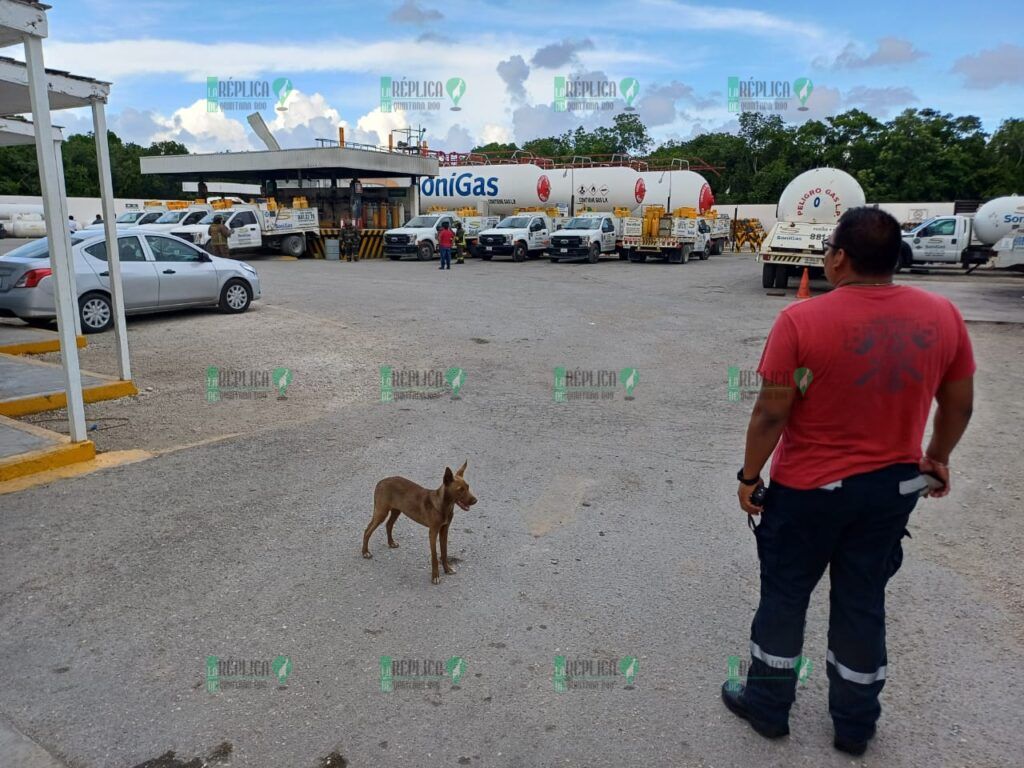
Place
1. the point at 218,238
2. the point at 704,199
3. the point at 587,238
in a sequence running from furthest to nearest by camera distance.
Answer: the point at 704,199
the point at 587,238
the point at 218,238

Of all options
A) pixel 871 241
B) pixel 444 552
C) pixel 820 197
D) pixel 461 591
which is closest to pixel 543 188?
pixel 820 197

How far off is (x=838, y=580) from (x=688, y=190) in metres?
33.3

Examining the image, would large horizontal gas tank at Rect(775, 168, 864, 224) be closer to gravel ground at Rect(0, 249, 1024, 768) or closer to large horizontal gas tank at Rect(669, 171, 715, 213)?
gravel ground at Rect(0, 249, 1024, 768)

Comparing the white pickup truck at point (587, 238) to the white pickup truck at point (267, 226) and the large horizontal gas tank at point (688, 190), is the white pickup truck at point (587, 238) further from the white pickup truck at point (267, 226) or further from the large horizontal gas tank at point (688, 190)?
the white pickup truck at point (267, 226)

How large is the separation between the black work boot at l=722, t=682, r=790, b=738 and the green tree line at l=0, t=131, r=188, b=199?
56.7 meters

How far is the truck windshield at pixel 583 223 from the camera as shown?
29.0 meters

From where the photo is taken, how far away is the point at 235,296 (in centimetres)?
1364

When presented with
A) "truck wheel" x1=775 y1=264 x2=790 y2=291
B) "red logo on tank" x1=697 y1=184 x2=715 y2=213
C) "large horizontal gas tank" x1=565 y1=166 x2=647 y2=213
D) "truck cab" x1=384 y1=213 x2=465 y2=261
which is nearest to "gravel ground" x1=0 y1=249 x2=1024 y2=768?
"truck wheel" x1=775 y1=264 x2=790 y2=291

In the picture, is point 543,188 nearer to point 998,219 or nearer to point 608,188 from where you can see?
point 608,188

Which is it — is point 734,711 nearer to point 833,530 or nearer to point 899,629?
point 833,530

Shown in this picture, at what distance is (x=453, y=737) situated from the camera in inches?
117

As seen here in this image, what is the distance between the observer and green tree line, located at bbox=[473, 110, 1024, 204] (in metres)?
48.2

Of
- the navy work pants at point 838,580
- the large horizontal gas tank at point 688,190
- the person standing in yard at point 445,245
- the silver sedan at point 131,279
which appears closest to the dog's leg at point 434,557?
the navy work pants at point 838,580

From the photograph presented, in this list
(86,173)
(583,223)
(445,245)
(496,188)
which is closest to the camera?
(445,245)
